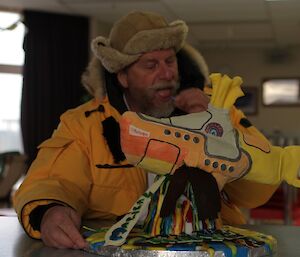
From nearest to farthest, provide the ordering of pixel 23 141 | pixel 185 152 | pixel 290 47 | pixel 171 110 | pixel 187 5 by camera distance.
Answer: pixel 185 152 < pixel 171 110 < pixel 187 5 < pixel 23 141 < pixel 290 47

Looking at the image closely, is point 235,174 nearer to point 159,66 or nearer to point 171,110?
point 171,110

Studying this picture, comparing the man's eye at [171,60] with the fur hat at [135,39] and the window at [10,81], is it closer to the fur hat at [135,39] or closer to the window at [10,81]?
the fur hat at [135,39]

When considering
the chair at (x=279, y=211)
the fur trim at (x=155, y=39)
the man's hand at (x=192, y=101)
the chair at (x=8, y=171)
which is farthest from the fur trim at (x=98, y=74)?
the chair at (x=8, y=171)

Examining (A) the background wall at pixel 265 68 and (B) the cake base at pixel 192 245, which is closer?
(B) the cake base at pixel 192 245

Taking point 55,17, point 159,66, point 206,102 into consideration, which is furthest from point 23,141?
point 206,102

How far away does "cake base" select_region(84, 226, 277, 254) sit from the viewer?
824mm

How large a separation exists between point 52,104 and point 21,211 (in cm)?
524

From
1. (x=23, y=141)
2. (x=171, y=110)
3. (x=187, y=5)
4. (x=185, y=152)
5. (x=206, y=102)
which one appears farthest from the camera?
(x=23, y=141)

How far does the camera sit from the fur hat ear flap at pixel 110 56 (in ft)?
4.92

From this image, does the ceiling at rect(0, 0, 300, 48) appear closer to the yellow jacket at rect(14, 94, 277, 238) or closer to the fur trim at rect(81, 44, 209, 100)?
the fur trim at rect(81, 44, 209, 100)

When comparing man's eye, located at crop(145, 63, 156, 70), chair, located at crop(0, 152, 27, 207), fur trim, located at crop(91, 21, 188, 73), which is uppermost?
fur trim, located at crop(91, 21, 188, 73)

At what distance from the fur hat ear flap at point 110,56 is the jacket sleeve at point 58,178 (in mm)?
249

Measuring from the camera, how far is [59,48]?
6312mm

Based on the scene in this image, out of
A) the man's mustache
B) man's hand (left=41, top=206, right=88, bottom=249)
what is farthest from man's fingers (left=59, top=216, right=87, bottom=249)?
the man's mustache
